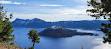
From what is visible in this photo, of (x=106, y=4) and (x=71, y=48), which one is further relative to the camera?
(x=71, y=48)

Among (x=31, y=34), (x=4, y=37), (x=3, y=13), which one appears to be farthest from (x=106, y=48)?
(x=3, y=13)

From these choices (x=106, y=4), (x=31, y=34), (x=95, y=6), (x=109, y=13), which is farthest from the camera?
(x=31, y=34)

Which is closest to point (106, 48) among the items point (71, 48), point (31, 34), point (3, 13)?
point (71, 48)

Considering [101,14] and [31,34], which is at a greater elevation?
[101,14]

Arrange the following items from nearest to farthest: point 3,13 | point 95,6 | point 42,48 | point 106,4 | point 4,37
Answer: point 106,4, point 95,6, point 3,13, point 4,37, point 42,48

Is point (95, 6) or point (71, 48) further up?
point (95, 6)

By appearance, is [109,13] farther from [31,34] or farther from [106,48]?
[106,48]

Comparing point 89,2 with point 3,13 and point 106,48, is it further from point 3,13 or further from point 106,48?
point 106,48

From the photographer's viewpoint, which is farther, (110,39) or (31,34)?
(31,34)

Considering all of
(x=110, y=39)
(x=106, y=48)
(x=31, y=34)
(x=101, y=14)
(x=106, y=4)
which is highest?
(x=106, y=4)
